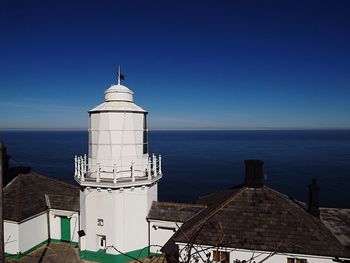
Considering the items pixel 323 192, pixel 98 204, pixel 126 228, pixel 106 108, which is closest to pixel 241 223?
pixel 126 228

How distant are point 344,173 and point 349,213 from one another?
5202 centimetres

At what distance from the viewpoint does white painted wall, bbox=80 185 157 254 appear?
1586 centimetres

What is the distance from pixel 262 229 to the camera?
1335 cm

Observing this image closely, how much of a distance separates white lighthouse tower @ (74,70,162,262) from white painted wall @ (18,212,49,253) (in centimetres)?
365

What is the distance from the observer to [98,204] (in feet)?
53.0

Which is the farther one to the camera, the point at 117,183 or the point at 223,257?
the point at 117,183

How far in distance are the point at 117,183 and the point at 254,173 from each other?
7.71m

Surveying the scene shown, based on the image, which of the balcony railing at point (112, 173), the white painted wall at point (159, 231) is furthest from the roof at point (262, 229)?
the balcony railing at point (112, 173)

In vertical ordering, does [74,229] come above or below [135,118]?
below

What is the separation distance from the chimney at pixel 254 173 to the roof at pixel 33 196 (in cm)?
1183

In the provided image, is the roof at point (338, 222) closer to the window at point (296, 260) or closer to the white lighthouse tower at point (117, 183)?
the window at point (296, 260)

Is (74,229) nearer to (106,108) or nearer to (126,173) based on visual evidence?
(126,173)

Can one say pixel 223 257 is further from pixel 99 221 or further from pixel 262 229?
pixel 99 221

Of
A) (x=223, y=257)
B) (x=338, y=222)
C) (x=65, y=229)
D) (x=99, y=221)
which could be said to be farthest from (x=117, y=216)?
(x=338, y=222)
